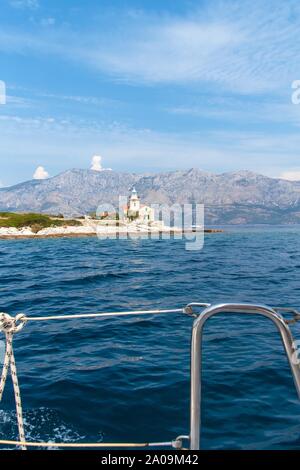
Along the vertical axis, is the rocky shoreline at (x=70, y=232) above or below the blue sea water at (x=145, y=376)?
above

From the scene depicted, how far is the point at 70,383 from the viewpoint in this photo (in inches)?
305

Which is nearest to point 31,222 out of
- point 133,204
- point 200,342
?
point 133,204

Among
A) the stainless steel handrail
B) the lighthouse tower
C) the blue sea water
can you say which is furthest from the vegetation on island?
the stainless steel handrail

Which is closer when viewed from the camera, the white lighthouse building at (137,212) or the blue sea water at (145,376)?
the blue sea water at (145,376)

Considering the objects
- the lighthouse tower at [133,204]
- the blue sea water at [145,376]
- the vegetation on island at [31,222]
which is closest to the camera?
the blue sea water at [145,376]

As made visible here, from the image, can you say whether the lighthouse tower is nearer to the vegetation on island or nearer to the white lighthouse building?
the white lighthouse building

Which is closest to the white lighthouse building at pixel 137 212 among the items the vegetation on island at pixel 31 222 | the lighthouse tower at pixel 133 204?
the lighthouse tower at pixel 133 204

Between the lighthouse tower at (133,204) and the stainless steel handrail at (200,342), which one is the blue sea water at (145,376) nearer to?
the stainless steel handrail at (200,342)

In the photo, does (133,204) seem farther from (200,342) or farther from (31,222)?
(200,342)

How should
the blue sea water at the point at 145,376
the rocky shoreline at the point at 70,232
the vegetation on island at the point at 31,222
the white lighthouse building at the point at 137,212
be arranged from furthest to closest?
1. the white lighthouse building at the point at 137,212
2. the vegetation on island at the point at 31,222
3. the rocky shoreline at the point at 70,232
4. the blue sea water at the point at 145,376

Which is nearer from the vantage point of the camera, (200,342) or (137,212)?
(200,342)

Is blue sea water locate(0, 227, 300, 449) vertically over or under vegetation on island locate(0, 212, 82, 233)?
under
